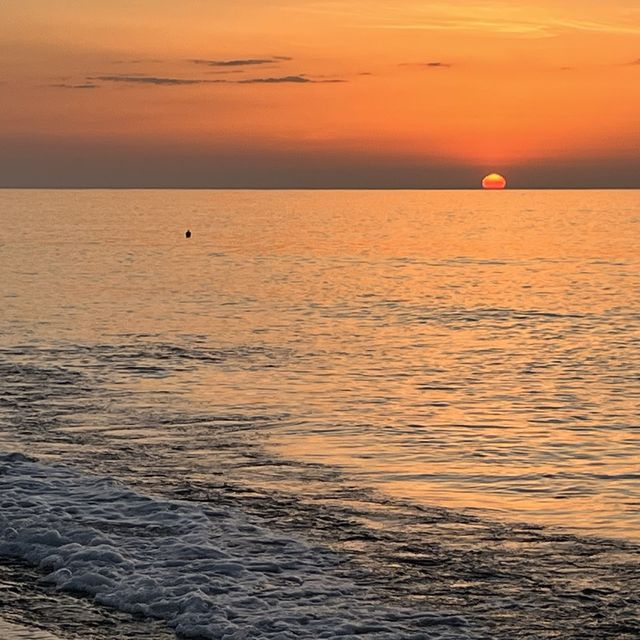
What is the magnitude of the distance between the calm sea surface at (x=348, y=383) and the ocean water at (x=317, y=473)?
0.33ft

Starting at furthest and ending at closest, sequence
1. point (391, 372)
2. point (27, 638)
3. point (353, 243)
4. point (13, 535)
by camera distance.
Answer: point (353, 243)
point (391, 372)
point (13, 535)
point (27, 638)

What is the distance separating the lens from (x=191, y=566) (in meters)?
13.6

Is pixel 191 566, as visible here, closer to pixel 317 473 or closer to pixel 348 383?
pixel 317 473

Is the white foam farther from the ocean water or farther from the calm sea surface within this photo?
the calm sea surface

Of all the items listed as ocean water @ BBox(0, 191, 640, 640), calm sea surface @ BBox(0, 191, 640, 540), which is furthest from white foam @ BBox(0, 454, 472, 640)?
calm sea surface @ BBox(0, 191, 640, 540)

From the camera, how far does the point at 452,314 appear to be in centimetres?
4962

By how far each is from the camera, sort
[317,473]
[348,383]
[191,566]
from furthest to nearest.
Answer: [348,383], [317,473], [191,566]

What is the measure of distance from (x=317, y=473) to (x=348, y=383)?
406 inches

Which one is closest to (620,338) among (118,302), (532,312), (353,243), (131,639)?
(532,312)

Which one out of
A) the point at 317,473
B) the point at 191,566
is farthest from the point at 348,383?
the point at 191,566

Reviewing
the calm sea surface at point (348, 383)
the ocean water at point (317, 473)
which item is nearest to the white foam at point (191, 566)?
the ocean water at point (317, 473)

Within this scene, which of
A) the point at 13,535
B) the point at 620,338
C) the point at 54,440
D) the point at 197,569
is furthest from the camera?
the point at 620,338

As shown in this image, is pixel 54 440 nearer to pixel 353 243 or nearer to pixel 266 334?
pixel 266 334

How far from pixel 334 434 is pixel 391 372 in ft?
31.0
